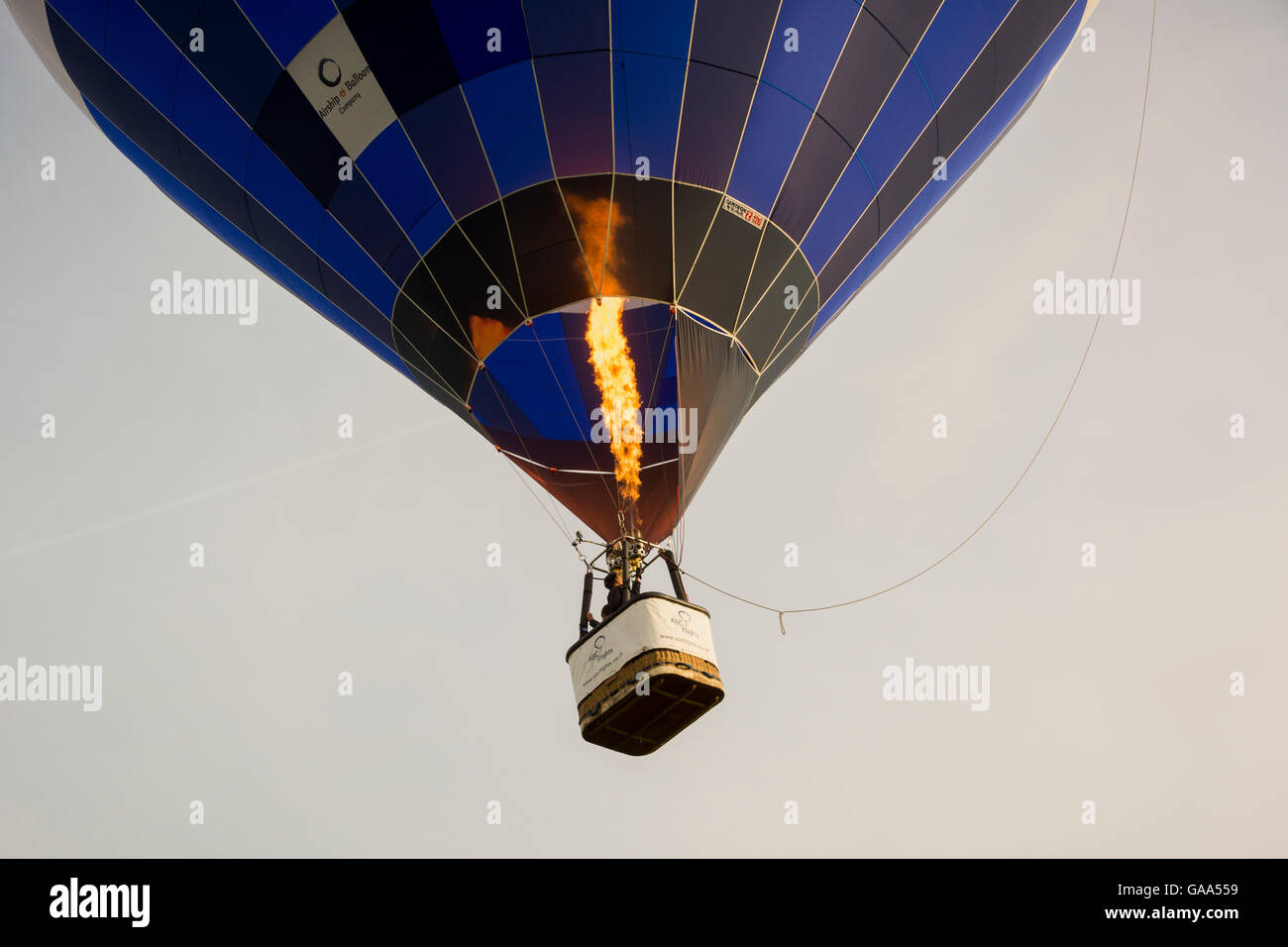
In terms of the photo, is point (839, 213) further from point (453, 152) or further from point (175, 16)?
point (175, 16)

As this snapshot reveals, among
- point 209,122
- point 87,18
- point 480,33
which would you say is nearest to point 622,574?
point 480,33

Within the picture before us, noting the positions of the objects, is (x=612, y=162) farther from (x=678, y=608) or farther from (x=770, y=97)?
(x=678, y=608)

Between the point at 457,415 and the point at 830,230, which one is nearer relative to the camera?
the point at 830,230

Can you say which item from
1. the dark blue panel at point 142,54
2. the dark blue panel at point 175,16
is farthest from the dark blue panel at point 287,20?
the dark blue panel at point 142,54

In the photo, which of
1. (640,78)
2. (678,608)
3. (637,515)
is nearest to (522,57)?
(640,78)

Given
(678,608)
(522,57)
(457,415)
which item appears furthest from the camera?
(457,415)

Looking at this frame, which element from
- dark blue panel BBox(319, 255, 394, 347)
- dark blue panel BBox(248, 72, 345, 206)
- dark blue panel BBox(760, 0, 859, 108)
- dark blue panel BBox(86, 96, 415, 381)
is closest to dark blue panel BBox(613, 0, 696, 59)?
dark blue panel BBox(760, 0, 859, 108)

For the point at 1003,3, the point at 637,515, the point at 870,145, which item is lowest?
the point at 637,515

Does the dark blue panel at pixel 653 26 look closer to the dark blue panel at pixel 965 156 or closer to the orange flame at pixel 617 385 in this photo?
the orange flame at pixel 617 385

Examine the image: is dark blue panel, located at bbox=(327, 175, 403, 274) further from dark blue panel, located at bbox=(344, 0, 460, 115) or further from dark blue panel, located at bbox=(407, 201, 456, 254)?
dark blue panel, located at bbox=(344, 0, 460, 115)
